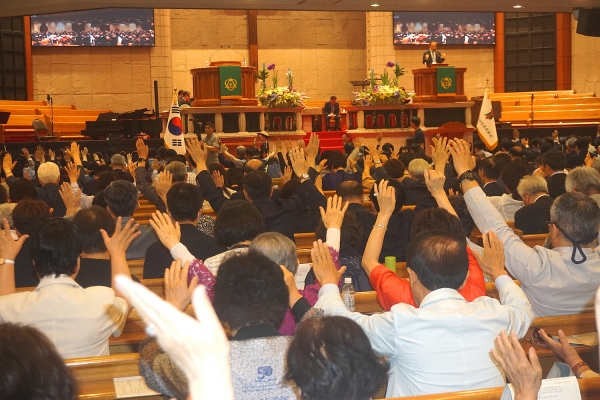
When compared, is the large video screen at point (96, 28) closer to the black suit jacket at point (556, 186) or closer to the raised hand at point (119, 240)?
the black suit jacket at point (556, 186)

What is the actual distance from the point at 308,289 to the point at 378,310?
0.81 metres

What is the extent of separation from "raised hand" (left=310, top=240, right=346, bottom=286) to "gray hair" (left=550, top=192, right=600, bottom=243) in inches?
49.4

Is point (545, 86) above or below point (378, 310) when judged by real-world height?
above

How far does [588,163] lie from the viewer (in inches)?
301

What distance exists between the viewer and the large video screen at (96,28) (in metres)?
18.7

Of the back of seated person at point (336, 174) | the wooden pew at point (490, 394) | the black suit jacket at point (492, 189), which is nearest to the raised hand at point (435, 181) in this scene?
the wooden pew at point (490, 394)

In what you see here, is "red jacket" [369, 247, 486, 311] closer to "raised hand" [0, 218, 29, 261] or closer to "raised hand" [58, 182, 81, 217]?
"raised hand" [0, 218, 29, 261]

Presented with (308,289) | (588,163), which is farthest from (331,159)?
(308,289)

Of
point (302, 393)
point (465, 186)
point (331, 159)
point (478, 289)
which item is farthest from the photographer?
point (331, 159)

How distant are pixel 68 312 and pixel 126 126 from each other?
43.7 ft

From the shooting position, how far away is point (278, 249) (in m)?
3.13

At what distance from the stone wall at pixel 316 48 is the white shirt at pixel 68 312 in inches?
699

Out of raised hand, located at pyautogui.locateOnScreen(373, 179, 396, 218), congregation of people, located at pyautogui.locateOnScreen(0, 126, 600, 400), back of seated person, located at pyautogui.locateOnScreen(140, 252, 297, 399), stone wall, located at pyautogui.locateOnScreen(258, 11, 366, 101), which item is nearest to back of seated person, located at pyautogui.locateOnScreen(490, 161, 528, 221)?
congregation of people, located at pyautogui.locateOnScreen(0, 126, 600, 400)

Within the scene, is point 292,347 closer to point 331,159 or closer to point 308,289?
point 308,289
